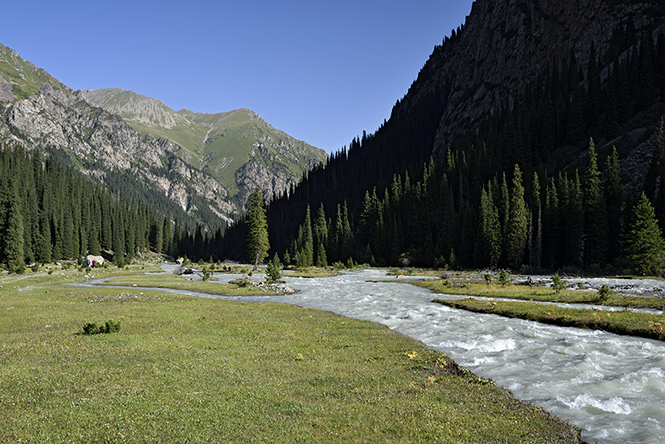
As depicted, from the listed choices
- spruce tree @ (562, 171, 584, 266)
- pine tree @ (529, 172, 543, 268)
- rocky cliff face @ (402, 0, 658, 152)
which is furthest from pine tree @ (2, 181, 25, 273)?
rocky cliff face @ (402, 0, 658, 152)

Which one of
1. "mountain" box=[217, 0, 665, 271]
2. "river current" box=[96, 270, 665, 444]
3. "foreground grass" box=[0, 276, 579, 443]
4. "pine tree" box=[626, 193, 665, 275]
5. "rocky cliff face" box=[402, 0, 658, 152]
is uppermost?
"rocky cliff face" box=[402, 0, 658, 152]

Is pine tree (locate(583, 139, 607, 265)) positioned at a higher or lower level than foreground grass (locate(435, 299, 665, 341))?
higher

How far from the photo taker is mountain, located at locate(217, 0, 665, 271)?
76.5 meters

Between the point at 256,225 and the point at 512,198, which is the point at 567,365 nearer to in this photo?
the point at 512,198

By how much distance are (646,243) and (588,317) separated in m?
41.1

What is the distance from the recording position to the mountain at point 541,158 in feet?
251

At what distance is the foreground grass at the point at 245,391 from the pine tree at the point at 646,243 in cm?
5405

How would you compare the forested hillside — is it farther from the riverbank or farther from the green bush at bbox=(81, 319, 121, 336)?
the riverbank

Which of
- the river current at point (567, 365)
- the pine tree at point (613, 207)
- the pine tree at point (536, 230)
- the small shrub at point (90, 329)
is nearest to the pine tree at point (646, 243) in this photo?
Answer: the pine tree at point (613, 207)

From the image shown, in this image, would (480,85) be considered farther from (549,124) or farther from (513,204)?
(513,204)

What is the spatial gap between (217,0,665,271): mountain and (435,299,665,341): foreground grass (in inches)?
1914

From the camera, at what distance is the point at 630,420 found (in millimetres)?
11086

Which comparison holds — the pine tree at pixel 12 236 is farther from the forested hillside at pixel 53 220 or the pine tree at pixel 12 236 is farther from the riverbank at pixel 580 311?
the riverbank at pixel 580 311

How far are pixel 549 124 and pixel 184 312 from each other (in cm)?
12228
